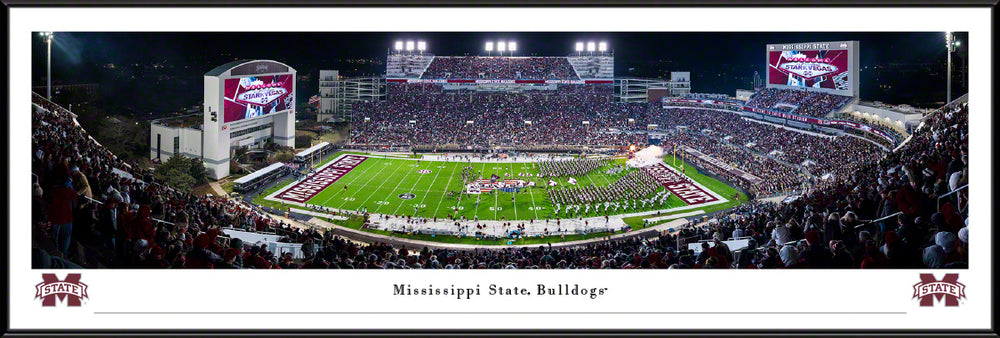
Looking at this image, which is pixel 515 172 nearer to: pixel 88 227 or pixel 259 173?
pixel 259 173

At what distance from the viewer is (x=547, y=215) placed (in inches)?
747

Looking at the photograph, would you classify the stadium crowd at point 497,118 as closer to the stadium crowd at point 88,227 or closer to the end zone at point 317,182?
the end zone at point 317,182

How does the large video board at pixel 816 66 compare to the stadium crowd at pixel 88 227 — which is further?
the large video board at pixel 816 66

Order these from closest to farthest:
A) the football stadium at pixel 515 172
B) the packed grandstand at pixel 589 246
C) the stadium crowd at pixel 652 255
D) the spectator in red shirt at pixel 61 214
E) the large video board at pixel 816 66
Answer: the stadium crowd at pixel 652 255 → the packed grandstand at pixel 589 246 → the spectator in red shirt at pixel 61 214 → the football stadium at pixel 515 172 → the large video board at pixel 816 66

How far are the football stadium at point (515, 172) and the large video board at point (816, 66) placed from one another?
0.38ft

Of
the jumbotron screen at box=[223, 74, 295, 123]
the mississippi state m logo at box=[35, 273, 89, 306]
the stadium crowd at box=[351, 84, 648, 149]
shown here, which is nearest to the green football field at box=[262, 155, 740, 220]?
the jumbotron screen at box=[223, 74, 295, 123]

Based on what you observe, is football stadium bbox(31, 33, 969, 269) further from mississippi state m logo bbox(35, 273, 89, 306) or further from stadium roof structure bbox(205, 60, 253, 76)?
mississippi state m logo bbox(35, 273, 89, 306)

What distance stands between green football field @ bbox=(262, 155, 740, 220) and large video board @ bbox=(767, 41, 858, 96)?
31.9 ft

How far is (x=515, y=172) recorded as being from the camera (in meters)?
26.7

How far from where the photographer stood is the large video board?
27.4 m

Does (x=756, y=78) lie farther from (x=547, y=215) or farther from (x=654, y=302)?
(x=654, y=302)

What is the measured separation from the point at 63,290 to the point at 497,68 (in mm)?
41297

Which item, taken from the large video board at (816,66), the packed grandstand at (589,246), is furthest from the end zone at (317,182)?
the large video board at (816,66)

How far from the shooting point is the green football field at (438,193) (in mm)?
19641
